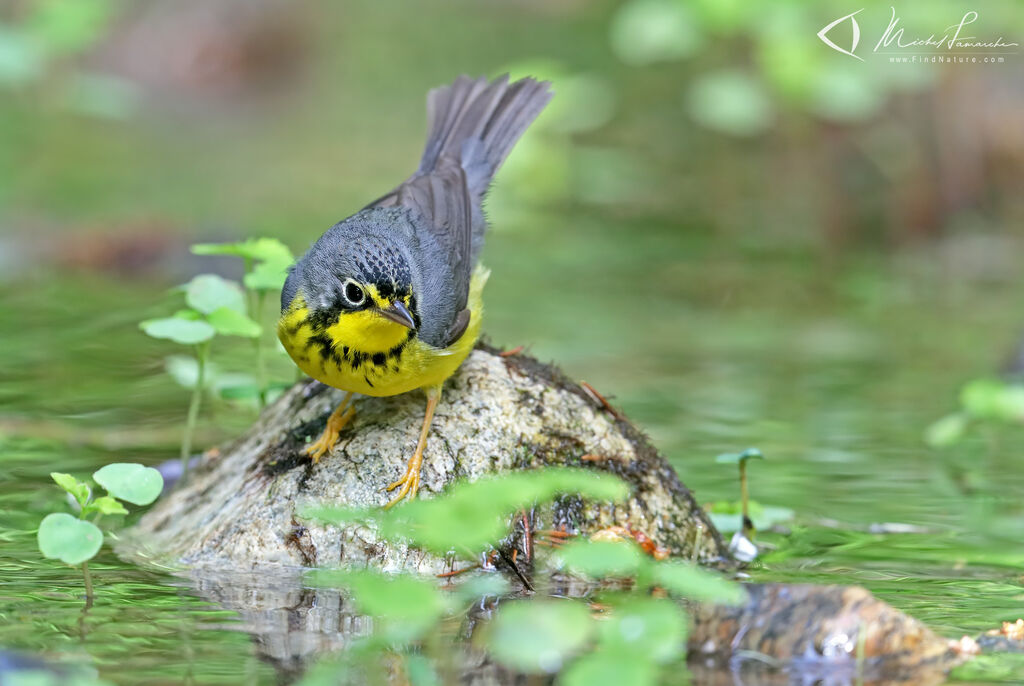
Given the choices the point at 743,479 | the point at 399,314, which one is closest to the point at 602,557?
the point at 399,314

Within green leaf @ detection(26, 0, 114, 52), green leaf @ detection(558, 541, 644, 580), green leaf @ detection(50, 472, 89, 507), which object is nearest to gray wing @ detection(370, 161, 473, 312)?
green leaf @ detection(50, 472, 89, 507)

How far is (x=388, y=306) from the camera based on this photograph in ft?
16.0

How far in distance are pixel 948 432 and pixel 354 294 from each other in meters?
3.70

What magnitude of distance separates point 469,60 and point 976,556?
41.7 ft

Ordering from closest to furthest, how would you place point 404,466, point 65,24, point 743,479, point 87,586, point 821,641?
point 821,641, point 87,586, point 404,466, point 743,479, point 65,24

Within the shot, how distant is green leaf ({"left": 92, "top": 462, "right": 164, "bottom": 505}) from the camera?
14.7ft

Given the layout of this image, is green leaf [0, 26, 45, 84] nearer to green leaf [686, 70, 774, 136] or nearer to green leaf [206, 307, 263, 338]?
green leaf [206, 307, 263, 338]

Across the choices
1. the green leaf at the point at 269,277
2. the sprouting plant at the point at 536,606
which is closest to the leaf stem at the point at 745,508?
the green leaf at the point at 269,277

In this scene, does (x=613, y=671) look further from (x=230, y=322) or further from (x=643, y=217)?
(x=643, y=217)

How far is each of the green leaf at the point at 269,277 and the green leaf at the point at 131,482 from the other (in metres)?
1.38

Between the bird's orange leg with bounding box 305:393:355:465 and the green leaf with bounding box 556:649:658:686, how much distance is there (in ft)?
6.87

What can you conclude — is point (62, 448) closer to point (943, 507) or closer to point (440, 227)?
point (440, 227)

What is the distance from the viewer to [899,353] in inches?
380

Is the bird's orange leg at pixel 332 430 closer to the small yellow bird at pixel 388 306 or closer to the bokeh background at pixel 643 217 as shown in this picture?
the small yellow bird at pixel 388 306
